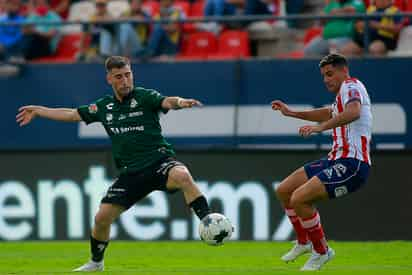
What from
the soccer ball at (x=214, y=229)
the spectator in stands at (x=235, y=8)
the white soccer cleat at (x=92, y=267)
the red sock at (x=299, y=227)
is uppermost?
the spectator in stands at (x=235, y=8)

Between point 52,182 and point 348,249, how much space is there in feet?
16.6

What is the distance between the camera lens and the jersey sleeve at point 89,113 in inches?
474

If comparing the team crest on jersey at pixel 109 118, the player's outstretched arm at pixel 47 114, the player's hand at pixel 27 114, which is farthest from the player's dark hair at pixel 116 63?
the player's hand at pixel 27 114

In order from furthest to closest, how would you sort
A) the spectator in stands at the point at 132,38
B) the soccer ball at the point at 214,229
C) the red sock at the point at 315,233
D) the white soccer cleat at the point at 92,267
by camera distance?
the spectator in stands at the point at 132,38 < the white soccer cleat at the point at 92,267 < the red sock at the point at 315,233 < the soccer ball at the point at 214,229

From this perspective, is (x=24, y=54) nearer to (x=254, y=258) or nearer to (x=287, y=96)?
(x=287, y=96)

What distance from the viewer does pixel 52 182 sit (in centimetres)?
1770

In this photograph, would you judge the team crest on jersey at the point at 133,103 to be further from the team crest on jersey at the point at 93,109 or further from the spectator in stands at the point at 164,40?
the spectator in stands at the point at 164,40

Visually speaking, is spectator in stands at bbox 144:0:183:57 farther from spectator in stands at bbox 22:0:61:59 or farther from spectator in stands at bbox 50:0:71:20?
spectator in stands at bbox 50:0:71:20

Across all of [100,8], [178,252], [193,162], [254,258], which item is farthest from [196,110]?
[254,258]

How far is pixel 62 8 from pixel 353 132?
975 centimetres

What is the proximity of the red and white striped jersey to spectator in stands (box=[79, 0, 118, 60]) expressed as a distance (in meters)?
6.96

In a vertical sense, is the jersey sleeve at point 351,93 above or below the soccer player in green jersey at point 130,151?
above

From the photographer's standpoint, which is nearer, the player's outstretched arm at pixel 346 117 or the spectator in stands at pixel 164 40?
the player's outstretched arm at pixel 346 117

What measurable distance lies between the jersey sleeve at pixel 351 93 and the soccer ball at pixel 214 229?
1610 millimetres
